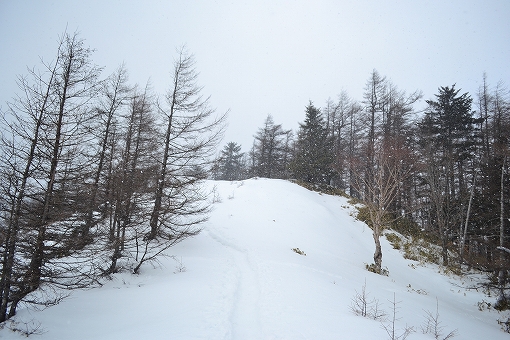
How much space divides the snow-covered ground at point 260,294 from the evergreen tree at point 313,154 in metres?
9.10

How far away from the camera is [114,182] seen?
757 centimetres

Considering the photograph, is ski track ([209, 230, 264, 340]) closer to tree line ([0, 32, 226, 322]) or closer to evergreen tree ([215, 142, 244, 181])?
tree line ([0, 32, 226, 322])

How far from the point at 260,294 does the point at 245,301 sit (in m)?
0.59

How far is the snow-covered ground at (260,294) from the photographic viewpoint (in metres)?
4.55

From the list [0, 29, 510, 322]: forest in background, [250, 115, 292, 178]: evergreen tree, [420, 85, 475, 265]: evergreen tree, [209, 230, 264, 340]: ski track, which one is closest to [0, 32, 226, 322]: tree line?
[0, 29, 510, 322]: forest in background

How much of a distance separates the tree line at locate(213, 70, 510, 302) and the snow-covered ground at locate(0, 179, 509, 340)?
218 centimetres

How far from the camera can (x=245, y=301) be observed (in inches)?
230

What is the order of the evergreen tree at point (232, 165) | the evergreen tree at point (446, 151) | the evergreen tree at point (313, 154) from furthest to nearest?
the evergreen tree at point (232, 165) < the evergreen tree at point (313, 154) < the evergreen tree at point (446, 151)

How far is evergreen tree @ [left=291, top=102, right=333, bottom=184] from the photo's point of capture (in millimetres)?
22547

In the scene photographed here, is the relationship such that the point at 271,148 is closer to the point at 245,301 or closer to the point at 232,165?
the point at 232,165

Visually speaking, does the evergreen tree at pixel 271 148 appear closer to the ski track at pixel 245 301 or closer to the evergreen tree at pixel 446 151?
the evergreen tree at pixel 446 151

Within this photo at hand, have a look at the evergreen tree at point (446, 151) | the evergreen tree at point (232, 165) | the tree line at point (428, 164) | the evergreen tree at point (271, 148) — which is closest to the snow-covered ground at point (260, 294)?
the tree line at point (428, 164)

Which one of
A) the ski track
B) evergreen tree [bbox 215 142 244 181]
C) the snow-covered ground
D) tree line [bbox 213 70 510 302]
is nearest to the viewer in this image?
the ski track

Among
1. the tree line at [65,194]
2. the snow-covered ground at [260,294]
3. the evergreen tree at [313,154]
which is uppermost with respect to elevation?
the evergreen tree at [313,154]
